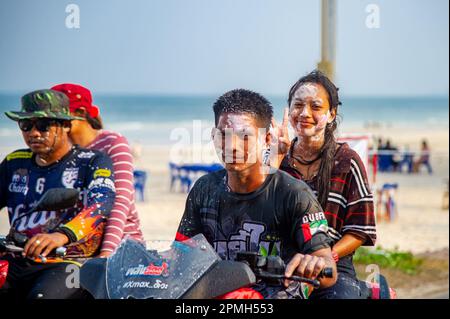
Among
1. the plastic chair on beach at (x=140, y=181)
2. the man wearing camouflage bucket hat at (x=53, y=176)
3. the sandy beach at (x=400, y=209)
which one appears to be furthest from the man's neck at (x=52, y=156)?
the plastic chair on beach at (x=140, y=181)

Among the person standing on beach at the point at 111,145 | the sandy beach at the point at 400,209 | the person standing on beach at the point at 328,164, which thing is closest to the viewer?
the person standing on beach at the point at 328,164

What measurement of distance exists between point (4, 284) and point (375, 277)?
7.11 ft

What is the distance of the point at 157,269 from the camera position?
12.4 feet

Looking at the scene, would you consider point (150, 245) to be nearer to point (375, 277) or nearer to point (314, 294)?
point (314, 294)

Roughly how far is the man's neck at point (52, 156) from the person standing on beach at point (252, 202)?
4.99 ft

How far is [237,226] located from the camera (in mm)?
4395

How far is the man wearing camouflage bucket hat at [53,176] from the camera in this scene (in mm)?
5570

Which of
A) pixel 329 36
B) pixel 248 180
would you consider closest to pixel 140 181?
pixel 329 36

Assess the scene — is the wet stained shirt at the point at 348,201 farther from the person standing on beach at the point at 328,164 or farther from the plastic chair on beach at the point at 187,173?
the plastic chair on beach at the point at 187,173

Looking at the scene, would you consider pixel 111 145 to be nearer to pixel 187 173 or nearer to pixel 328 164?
pixel 328 164

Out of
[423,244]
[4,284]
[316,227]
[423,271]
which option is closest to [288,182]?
[316,227]

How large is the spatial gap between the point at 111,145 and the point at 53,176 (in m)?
0.71

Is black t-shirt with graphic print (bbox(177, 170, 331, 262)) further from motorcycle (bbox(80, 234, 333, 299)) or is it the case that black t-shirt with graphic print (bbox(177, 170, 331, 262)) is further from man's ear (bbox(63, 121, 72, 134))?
man's ear (bbox(63, 121, 72, 134))

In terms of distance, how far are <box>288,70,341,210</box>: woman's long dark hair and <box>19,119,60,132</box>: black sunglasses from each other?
159 centimetres
